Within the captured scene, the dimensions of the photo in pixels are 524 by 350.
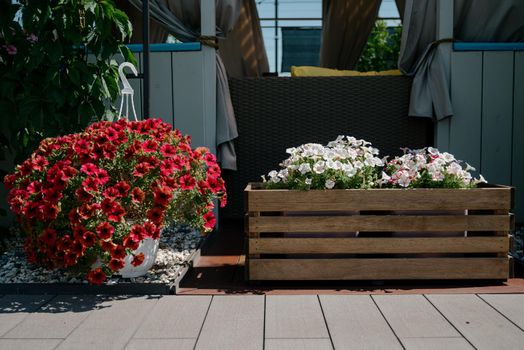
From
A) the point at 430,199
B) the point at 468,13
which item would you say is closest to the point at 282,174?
the point at 430,199

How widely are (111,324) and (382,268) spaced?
1.13 m

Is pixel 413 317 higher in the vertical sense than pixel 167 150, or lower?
lower

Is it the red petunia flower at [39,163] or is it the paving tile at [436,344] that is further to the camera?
the red petunia flower at [39,163]

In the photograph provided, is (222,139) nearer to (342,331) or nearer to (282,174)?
(282,174)

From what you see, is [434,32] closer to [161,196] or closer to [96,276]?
[161,196]

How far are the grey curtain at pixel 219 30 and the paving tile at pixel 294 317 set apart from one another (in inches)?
56.4

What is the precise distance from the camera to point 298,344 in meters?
1.77

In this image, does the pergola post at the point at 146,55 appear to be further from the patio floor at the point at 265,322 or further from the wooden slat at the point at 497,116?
the wooden slat at the point at 497,116

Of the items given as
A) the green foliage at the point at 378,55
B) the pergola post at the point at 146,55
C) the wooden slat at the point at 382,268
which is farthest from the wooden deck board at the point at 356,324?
the green foliage at the point at 378,55

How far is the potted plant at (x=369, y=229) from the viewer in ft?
7.85

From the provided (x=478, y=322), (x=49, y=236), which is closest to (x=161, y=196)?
(x=49, y=236)

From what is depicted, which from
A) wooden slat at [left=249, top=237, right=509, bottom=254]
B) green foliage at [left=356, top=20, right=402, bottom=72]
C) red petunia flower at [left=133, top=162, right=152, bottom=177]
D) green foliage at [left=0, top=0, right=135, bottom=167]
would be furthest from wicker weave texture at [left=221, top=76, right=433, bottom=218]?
green foliage at [left=356, top=20, right=402, bottom=72]

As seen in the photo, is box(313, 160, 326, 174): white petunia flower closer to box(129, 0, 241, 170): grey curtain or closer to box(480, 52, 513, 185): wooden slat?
box(129, 0, 241, 170): grey curtain

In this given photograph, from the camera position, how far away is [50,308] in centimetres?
217
